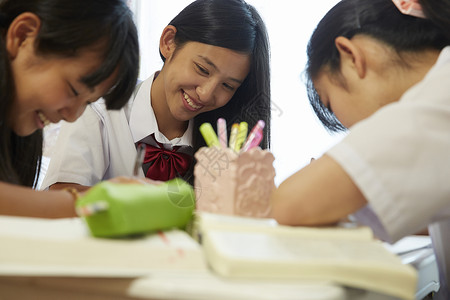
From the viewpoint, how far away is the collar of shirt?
47.8 inches

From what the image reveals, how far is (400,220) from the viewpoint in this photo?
51 centimetres

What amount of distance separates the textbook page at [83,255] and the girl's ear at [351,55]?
0.43m

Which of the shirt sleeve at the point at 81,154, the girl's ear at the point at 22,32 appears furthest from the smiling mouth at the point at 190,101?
the girl's ear at the point at 22,32

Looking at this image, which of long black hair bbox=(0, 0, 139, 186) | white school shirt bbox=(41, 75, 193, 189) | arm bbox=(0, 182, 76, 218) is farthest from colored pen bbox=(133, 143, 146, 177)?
white school shirt bbox=(41, 75, 193, 189)

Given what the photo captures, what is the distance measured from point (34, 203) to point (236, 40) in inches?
27.9

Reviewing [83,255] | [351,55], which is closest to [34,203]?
[83,255]

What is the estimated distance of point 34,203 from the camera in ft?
1.88

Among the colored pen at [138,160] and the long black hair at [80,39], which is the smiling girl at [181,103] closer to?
the long black hair at [80,39]

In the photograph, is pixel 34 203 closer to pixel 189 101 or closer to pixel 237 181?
pixel 237 181

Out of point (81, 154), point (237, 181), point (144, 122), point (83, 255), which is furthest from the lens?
point (144, 122)

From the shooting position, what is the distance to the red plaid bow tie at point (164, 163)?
44.1 inches

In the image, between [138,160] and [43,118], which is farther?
[43,118]

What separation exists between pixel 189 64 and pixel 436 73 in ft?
2.19

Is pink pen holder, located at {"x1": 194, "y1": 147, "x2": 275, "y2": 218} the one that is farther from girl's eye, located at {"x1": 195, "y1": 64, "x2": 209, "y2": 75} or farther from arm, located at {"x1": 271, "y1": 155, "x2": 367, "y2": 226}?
girl's eye, located at {"x1": 195, "y1": 64, "x2": 209, "y2": 75}
